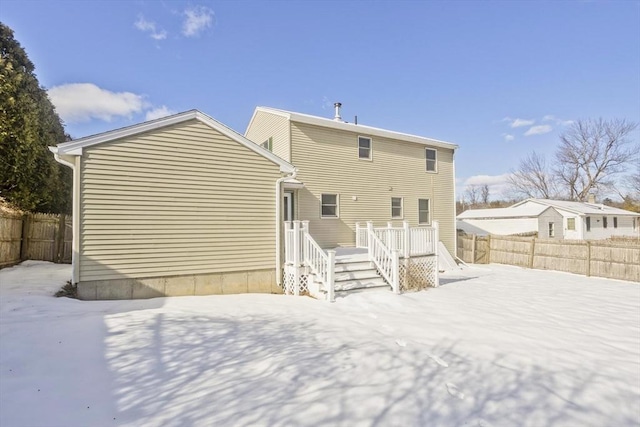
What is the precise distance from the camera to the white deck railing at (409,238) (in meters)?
9.16

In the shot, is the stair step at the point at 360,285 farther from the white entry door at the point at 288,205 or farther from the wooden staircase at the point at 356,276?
the white entry door at the point at 288,205

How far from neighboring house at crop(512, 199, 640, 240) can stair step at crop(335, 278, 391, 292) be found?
77.7ft

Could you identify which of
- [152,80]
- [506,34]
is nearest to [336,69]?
[506,34]

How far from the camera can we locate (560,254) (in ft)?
44.2

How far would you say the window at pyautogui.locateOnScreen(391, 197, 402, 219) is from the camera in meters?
14.4

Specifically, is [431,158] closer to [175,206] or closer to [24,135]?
[175,206]

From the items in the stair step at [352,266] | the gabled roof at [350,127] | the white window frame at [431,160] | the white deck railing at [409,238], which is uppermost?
the gabled roof at [350,127]

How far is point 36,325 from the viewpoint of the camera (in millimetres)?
4617

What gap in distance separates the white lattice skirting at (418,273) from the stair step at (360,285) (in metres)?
0.68

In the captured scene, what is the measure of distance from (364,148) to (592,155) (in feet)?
124

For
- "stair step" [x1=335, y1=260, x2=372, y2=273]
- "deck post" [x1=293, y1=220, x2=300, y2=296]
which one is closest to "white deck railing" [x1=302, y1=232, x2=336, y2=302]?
"deck post" [x1=293, y1=220, x2=300, y2=296]

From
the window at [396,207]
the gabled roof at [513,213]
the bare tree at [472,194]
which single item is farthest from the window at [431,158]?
the bare tree at [472,194]

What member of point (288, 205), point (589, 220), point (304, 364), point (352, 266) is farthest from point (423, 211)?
point (589, 220)

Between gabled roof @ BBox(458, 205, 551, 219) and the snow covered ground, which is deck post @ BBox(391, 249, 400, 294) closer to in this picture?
the snow covered ground
